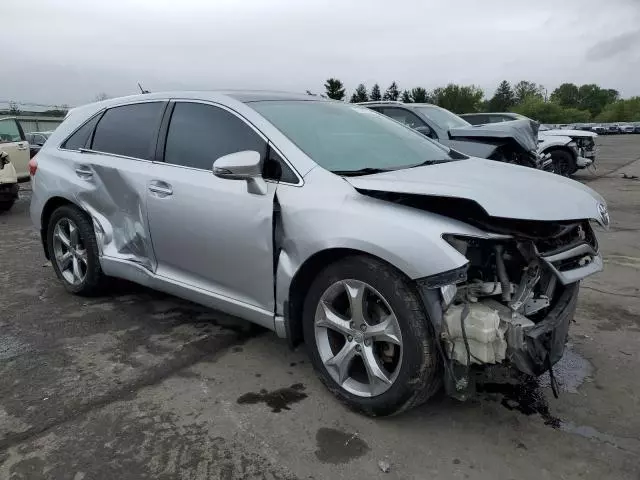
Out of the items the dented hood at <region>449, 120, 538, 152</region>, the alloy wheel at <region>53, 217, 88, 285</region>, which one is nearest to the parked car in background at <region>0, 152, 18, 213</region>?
the alloy wheel at <region>53, 217, 88, 285</region>

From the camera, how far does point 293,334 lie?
10.2 feet

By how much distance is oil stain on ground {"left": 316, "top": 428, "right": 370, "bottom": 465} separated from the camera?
254cm

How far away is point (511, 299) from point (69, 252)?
370cm

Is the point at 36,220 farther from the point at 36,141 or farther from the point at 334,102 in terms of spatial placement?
the point at 36,141

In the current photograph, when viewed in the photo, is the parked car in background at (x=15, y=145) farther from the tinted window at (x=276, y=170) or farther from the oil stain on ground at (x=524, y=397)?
the oil stain on ground at (x=524, y=397)

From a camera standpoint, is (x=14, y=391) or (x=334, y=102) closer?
(x=14, y=391)

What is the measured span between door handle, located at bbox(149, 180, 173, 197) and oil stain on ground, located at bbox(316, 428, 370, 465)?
183cm

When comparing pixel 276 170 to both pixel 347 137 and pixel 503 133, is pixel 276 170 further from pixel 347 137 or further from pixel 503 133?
pixel 503 133

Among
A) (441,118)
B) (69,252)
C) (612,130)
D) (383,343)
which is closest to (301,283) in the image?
(383,343)

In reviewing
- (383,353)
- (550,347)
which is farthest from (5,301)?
(550,347)

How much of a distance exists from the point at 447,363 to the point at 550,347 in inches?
20.4

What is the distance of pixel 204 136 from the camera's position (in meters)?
3.60

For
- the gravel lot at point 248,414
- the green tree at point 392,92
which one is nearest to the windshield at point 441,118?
the gravel lot at point 248,414

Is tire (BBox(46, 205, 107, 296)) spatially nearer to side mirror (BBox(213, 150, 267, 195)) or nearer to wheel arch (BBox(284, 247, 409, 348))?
side mirror (BBox(213, 150, 267, 195))
